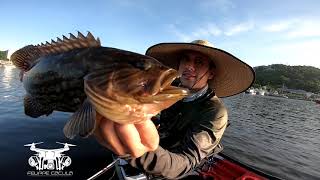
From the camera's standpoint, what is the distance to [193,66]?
5895 millimetres

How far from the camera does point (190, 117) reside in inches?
210

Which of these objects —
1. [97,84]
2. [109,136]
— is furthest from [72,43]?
[109,136]

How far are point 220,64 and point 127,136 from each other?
13.8 ft

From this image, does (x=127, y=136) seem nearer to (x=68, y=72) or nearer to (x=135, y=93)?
(x=135, y=93)

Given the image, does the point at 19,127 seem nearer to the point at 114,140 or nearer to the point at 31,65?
the point at 31,65

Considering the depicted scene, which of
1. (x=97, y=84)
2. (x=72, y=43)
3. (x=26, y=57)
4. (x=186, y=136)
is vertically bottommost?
(x=186, y=136)

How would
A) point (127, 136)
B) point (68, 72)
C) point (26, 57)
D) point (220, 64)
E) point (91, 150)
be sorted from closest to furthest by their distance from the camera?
point (127, 136)
point (68, 72)
point (26, 57)
point (220, 64)
point (91, 150)

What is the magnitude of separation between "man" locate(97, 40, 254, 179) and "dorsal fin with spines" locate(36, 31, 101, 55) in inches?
38.6

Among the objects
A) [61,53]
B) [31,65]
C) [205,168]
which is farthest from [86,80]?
[205,168]

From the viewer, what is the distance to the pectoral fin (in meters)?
2.31

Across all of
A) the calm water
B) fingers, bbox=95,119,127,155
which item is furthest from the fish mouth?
the calm water

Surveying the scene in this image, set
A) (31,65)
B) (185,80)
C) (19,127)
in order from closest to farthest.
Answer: (31,65) → (185,80) → (19,127)

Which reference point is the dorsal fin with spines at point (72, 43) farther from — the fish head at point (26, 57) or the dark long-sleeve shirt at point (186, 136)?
the dark long-sleeve shirt at point (186, 136)

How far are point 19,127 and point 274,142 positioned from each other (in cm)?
2377
